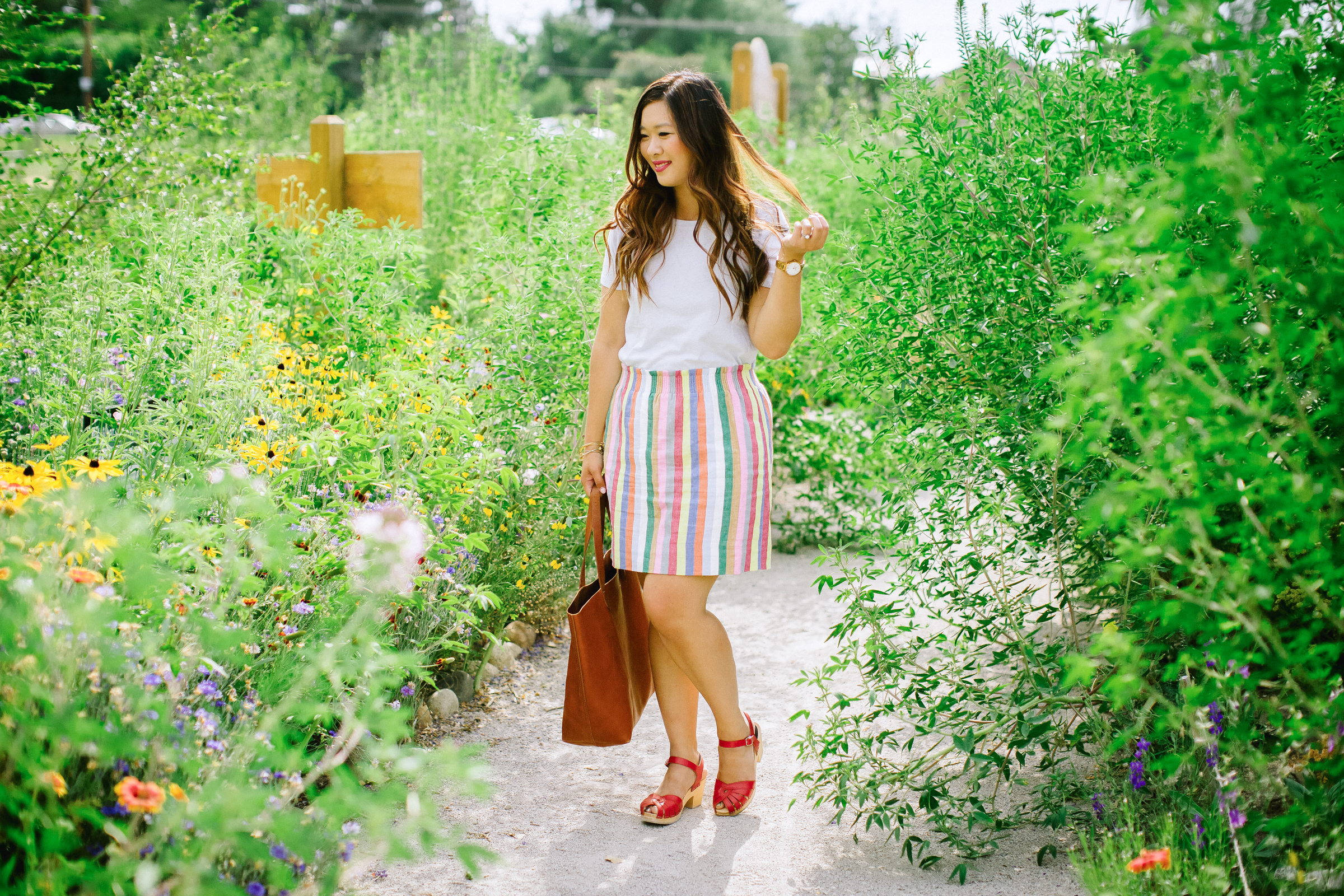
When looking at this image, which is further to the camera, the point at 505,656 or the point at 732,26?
the point at 732,26

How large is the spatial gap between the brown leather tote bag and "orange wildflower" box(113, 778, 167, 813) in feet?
4.08

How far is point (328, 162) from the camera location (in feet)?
17.0

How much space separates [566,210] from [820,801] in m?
2.37

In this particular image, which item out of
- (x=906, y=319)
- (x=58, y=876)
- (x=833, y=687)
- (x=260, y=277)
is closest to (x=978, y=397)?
(x=906, y=319)

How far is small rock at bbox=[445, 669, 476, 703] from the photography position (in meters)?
3.12

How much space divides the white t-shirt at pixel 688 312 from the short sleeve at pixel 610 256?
0.07 m

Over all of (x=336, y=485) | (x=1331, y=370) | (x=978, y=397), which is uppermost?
(x=1331, y=370)

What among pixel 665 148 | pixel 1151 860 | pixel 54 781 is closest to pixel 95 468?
pixel 54 781

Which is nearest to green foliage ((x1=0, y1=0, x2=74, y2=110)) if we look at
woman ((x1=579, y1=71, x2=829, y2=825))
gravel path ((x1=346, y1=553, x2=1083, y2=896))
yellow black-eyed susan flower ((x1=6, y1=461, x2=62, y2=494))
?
yellow black-eyed susan flower ((x1=6, y1=461, x2=62, y2=494))

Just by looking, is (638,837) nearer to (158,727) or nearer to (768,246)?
(158,727)

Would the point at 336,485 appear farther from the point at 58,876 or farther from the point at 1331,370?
the point at 1331,370

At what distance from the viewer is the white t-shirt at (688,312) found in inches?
95.7

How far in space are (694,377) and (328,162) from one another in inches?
139

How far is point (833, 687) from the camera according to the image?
10.9 feet
